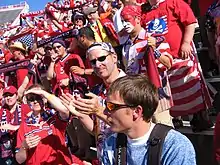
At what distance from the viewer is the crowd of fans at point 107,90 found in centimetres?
238

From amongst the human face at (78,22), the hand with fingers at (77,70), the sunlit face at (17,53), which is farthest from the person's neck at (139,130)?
the sunlit face at (17,53)

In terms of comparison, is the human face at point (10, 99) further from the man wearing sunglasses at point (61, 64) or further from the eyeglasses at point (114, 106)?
the eyeglasses at point (114, 106)

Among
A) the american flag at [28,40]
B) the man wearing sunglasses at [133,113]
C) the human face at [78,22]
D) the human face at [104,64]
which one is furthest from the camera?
the american flag at [28,40]

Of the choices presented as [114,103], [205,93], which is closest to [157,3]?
[205,93]

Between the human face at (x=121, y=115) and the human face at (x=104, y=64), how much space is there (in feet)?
3.13

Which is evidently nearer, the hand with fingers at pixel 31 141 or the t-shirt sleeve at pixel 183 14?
the hand with fingers at pixel 31 141

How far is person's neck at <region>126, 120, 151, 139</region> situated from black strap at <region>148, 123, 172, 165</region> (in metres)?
0.07

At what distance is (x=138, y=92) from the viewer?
2.35m

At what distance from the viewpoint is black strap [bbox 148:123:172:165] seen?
2.22m

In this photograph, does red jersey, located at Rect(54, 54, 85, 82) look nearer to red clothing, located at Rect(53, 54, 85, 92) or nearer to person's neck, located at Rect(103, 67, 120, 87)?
red clothing, located at Rect(53, 54, 85, 92)

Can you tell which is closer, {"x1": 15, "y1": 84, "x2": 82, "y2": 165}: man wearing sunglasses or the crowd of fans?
the crowd of fans

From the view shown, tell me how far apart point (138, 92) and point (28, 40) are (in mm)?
4825

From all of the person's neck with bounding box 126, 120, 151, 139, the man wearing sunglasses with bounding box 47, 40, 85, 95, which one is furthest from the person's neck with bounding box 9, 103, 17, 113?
the person's neck with bounding box 126, 120, 151, 139

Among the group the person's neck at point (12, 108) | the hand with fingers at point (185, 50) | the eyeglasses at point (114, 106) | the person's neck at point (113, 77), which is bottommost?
the person's neck at point (12, 108)
